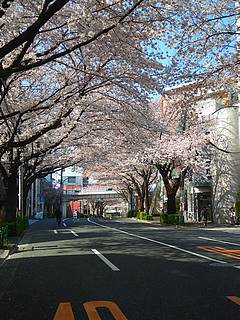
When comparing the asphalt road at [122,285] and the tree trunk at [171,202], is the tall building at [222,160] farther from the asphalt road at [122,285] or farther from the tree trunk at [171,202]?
the asphalt road at [122,285]

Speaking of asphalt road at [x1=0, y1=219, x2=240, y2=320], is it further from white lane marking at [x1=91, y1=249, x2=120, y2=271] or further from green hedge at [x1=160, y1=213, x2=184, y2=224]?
green hedge at [x1=160, y1=213, x2=184, y2=224]

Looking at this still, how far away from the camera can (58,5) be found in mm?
7066

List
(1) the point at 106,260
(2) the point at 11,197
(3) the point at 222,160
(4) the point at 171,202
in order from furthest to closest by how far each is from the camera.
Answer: (3) the point at 222,160, (4) the point at 171,202, (2) the point at 11,197, (1) the point at 106,260

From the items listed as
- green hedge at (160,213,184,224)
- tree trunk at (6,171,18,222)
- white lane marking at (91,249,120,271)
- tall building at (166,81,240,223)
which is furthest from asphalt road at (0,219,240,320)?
tall building at (166,81,240,223)

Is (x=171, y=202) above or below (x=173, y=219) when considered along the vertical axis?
above

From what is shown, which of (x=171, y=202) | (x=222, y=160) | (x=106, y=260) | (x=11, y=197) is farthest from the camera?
(x=222, y=160)

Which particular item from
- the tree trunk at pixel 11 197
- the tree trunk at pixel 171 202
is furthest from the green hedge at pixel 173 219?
the tree trunk at pixel 11 197

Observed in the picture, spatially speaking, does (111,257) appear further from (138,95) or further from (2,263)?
(138,95)

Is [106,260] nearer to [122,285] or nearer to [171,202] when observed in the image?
[122,285]

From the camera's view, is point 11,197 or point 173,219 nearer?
point 11,197

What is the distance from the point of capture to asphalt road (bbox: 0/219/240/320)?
6449 millimetres

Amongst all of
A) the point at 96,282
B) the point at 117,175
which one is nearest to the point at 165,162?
the point at 117,175

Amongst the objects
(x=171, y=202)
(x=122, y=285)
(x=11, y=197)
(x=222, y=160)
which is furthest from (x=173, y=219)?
(x=122, y=285)

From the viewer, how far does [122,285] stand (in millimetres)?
8570
